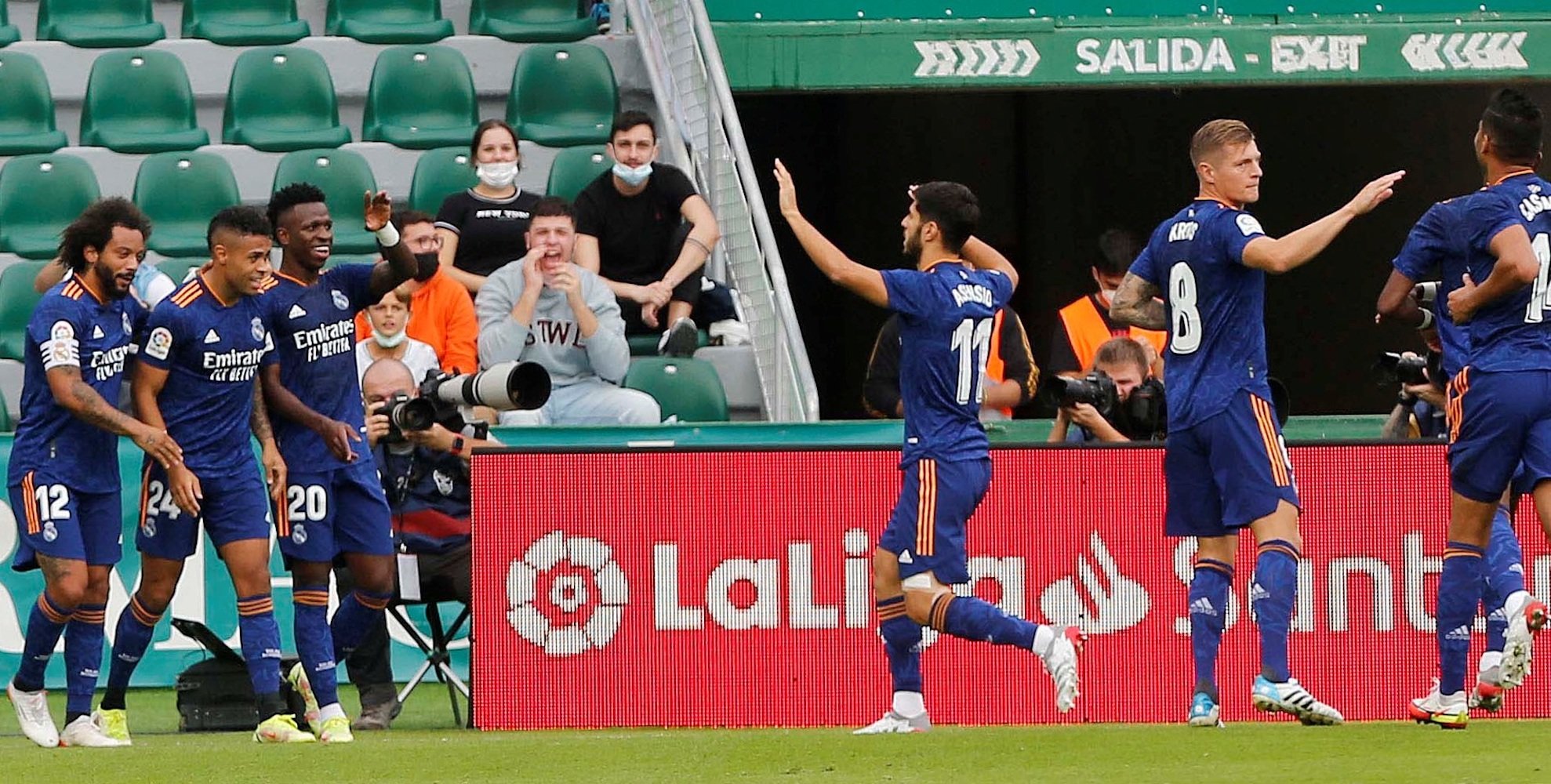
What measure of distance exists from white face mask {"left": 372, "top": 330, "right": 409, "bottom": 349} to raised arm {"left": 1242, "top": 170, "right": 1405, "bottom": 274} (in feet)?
15.2

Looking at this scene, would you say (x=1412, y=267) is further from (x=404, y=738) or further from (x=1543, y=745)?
Answer: (x=404, y=738)

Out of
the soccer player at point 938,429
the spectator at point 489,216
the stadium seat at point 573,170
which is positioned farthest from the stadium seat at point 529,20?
the soccer player at point 938,429

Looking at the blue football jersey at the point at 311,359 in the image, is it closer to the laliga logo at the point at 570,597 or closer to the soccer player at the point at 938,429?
the laliga logo at the point at 570,597

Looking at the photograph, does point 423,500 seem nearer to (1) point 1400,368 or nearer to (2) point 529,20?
(1) point 1400,368

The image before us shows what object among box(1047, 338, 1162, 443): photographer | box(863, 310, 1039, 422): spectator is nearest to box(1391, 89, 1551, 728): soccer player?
box(1047, 338, 1162, 443): photographer

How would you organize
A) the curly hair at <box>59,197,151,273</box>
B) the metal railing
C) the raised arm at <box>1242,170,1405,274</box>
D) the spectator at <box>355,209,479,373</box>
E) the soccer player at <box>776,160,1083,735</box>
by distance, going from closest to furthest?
the raised arm at <box>1242,170,1405,274</box> < the soccer player at <box>776,160,1083,735</box> < the curly hair at <box>59,197,151,273</box> < the spectator at <box>355,209,479,373</box> < the metal railing

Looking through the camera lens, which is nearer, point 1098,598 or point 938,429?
point 938,429

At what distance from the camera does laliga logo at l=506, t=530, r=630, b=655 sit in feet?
30.9

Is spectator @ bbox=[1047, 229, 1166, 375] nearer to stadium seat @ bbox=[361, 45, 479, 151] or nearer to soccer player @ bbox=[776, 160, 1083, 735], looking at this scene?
soccer player @ bbox=[776, 160, 1083, 735]

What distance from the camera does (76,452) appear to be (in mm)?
8961

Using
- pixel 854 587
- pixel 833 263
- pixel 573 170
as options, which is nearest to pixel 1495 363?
pixel 833 263

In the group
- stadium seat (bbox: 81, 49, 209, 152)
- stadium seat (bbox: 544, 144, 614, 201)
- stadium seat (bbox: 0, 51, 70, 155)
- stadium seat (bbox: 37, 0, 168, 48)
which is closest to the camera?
stadium seat (bbox: 544, 144, 614, 201)

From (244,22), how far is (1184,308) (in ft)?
29.8

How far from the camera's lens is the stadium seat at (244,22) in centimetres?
1516
